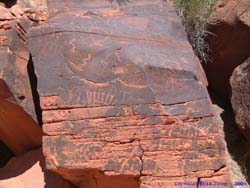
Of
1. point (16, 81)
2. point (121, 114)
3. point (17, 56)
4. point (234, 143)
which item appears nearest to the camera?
point (121, 114)

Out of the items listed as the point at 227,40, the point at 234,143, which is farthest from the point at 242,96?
the point at 227,40

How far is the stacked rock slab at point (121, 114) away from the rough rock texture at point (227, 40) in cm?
112

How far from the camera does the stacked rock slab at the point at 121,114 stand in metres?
3.04

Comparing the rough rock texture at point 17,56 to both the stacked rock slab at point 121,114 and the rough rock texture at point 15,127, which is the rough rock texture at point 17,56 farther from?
the stacked rock slab at point 121,114

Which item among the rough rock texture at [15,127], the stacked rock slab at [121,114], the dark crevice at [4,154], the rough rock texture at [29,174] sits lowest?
the dark crevice at [4,154]

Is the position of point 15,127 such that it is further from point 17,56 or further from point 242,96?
point 242,96

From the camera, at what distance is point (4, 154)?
4176mm

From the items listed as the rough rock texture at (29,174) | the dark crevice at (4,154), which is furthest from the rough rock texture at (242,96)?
the dark crevice at (4,154)

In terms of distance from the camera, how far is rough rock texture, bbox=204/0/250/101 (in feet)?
13.9

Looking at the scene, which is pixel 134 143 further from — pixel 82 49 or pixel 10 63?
pixel 10 63

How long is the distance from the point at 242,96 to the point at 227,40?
713 mm

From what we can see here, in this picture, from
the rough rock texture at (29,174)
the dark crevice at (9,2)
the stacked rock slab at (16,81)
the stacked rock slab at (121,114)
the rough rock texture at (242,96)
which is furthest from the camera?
the dark crevice at (9,2)

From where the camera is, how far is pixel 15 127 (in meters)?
3.71

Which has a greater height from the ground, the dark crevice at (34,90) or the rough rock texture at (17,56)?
the rough rock texture at (17,56)
